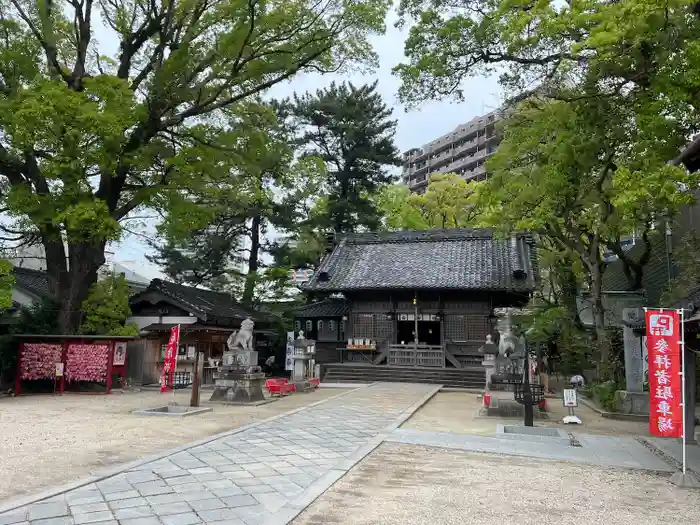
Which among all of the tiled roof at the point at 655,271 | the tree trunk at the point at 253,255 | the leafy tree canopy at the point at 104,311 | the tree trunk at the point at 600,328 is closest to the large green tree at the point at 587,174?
the tree trunk at the point at 600,328

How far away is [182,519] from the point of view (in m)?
5.05

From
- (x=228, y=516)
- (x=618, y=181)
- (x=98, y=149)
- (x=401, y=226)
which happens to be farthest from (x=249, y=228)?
(x=228, y=516)

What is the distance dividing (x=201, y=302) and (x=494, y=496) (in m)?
18.9

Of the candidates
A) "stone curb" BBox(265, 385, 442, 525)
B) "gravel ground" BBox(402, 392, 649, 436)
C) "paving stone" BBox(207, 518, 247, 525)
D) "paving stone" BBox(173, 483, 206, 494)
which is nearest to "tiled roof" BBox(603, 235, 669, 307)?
"gravel ground" BBox(402, 392, 649, 436)

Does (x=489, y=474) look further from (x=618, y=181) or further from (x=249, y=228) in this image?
(x=249, y=228)

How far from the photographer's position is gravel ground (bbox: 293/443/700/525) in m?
5.38

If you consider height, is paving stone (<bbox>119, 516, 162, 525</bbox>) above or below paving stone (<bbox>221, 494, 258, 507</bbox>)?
above

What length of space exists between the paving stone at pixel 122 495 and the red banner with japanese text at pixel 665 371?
6.92m

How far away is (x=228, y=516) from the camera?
518cm

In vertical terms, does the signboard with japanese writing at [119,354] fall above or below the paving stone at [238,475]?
above

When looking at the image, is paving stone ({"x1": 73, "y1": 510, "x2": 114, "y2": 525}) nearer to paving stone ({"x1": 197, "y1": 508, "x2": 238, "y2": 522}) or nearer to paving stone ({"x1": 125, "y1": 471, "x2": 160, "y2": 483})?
A: paving stone ({"x1": 197, "y1": 508, "x2": 238, "y2": 522})

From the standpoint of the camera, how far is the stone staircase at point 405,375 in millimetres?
21266

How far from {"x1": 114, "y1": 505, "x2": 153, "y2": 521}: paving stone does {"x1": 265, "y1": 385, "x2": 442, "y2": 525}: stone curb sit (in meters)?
1.24

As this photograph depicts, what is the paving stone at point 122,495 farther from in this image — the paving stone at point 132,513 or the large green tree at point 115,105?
the large green tree at point 115,105
